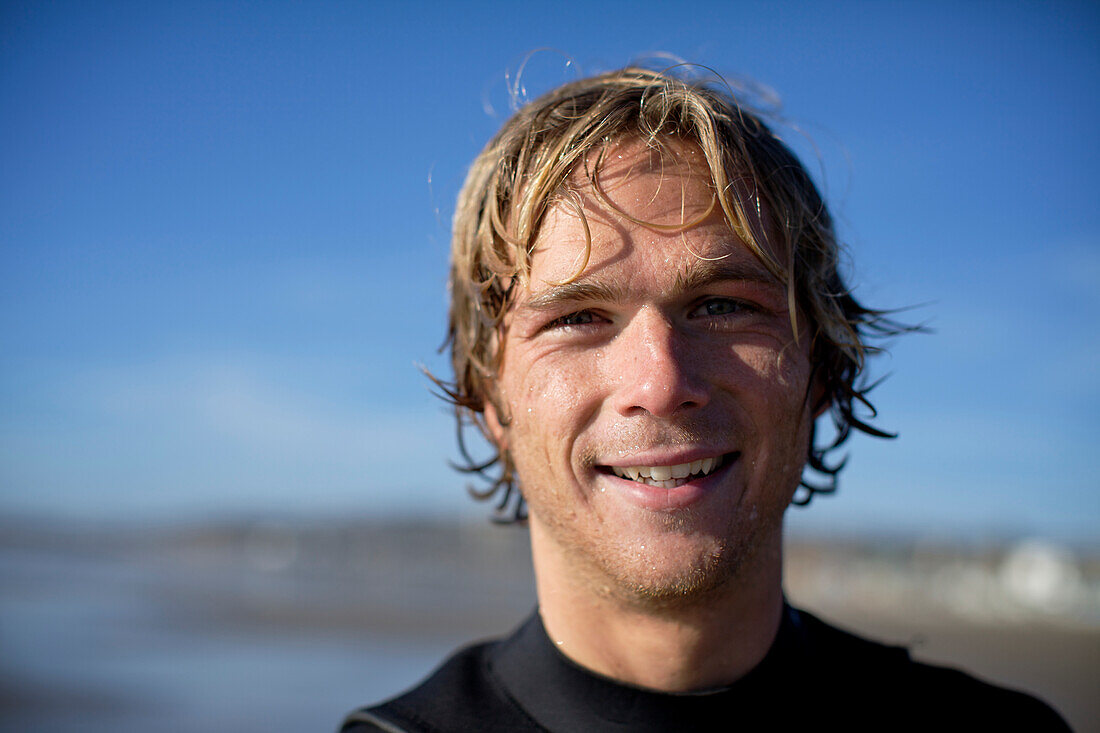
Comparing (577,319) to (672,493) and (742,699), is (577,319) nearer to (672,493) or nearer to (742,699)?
(672,493)

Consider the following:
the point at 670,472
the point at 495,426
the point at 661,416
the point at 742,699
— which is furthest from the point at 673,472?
the point at 495,426

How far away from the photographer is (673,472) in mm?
2000

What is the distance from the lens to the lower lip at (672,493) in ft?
6.46

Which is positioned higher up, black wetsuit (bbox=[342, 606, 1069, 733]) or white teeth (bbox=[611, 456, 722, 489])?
white teeth (bbox=[611, 456, 722, 489])

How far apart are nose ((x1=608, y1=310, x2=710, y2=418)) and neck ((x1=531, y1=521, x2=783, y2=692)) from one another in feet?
1.48

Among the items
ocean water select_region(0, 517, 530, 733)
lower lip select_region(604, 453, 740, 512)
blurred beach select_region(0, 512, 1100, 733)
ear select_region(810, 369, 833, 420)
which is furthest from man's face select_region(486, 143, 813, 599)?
ocean water select_region(0, 517, 530, 733)

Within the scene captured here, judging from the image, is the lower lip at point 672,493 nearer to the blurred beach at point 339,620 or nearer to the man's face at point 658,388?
the man's face at point 658,388

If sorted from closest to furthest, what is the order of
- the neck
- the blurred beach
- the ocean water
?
the neck
the ocean water
the blurred beach

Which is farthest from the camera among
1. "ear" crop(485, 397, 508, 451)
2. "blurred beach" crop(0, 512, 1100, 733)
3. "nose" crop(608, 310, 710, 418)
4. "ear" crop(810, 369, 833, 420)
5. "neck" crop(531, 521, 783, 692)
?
"blurred beach" crop(0, 512, 1100, 733)

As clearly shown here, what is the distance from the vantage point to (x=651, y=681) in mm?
2152

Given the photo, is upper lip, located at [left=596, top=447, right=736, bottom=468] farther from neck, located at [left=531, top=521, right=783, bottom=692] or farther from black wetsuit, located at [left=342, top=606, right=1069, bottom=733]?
black wetsuit, located at [left=342, top=606, right=1069, bottom=733]

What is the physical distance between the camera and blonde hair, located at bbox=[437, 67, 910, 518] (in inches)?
86.6

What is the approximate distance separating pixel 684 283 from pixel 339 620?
14.8 metres

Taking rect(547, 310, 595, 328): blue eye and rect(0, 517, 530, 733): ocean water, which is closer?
rect(547, 310, 595, 328): blue eye
